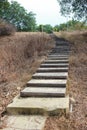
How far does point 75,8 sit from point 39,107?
1236cm

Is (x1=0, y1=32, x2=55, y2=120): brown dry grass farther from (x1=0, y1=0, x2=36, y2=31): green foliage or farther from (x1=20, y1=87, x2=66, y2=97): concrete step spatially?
(x1=0, y1=0, x2=36, y2=31): green foliage

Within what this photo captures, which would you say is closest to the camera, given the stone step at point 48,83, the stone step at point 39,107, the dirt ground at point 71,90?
the dirt ground at point 71,90

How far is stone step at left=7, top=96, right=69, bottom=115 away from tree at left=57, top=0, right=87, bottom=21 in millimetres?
11886

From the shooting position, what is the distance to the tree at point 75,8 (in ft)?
49.3

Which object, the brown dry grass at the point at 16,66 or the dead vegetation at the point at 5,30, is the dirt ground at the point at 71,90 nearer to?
the brown dry grass at the point at 16,66

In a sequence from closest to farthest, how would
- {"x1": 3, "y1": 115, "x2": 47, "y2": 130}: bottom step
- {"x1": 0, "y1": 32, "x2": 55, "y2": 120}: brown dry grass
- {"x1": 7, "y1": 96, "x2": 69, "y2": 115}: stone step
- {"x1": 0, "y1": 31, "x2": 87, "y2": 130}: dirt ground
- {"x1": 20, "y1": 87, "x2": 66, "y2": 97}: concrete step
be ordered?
{"x1": 3, "y1": 115, "x2": 47, "y2": 130}: bottom step, {"x1": 0, "y1": 31, "x2": 87, "y2": 130}: dirt ground, {"x1": 7, "y1": 96, "x2": 69, "y2": 115}: stone step, {"x1": 20, "y1": 87, "x2": 66, "y2": 97}: concrete step, {"x1": 0, "y1": 32, "x2": 55, "y2": 120}: brown dry grass

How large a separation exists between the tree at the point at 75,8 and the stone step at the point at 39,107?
1189 cm

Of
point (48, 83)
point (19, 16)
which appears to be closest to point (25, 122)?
point (48, 83)

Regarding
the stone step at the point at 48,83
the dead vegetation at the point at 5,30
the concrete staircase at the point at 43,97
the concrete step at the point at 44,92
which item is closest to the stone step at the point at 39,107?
the concrete staircase at the point at 43,97

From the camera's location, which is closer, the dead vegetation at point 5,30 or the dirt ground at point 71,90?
the dirt ground at point 71,90

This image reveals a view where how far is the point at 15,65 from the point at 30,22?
34158 mm

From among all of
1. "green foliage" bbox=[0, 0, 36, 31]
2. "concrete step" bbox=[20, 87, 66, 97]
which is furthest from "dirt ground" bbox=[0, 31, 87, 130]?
"green foliage" bbox=[0, 0, 36, 31]

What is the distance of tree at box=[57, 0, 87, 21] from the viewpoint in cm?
1503

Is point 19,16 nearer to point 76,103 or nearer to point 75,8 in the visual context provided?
point 75,8
